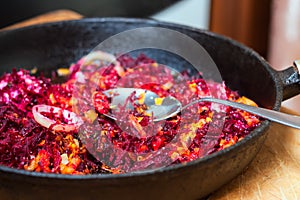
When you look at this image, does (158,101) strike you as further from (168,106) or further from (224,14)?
(224,14)

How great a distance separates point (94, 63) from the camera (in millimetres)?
1693

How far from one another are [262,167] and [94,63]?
2.35 feet

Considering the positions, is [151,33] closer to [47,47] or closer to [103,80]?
[103,80]

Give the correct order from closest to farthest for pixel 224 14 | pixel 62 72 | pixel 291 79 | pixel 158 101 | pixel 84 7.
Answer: pixel 291 79
pixel 158 101
pixel 62 72
pixel 84 7
pixel 224 14

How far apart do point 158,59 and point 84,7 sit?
81 centimetres

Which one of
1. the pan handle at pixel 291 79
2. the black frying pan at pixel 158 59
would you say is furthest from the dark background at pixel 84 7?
the pan handle at pixel 291 79

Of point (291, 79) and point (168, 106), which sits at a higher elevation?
point (291, 79)

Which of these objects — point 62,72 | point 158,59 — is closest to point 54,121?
point 62,72

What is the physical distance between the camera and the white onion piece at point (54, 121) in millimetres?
1291

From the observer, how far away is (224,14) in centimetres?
283

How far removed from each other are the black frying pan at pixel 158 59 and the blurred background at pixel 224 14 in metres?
0.52

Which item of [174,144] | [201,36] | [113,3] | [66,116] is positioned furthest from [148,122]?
[113,3]

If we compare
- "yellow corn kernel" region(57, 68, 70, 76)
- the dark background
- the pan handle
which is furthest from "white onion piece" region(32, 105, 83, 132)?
the dark background

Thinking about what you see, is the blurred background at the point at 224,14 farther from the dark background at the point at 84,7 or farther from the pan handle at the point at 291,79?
the pan handle at the point at 291,79
